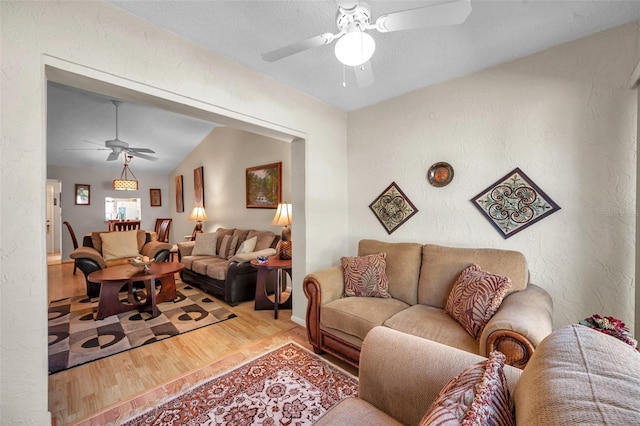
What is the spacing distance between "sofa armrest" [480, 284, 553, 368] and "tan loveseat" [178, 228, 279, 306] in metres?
2.79

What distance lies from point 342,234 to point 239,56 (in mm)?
2144

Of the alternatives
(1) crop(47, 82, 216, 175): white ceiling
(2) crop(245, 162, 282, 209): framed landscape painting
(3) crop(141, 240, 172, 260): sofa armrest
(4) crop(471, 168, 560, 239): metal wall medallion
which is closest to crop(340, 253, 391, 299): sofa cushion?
(4) crop(471, 168, 560, 239): metal wall medallion

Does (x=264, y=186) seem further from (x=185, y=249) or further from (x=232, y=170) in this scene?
(x=185, y=249)

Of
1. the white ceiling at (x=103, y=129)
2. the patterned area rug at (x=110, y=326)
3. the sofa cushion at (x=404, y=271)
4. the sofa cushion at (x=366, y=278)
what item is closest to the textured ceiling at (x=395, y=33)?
the sofa cushion at (x=404, y=271)

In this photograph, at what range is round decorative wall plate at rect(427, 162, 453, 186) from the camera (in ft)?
8.29

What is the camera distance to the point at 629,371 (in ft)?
1.90

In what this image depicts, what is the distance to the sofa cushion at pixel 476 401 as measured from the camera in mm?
588

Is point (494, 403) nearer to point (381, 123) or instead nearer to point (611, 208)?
point (611, 208)

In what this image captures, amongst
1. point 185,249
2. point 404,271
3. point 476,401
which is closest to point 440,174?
point 404,271

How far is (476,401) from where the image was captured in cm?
61

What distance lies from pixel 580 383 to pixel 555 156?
208cm

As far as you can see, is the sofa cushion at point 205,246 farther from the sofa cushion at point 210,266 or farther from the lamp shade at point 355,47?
the lamp shade at point 355,47

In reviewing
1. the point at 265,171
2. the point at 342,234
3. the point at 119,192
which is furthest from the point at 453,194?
the point at 119,192

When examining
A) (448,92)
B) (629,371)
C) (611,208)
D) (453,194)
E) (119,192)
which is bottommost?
(629,371)
